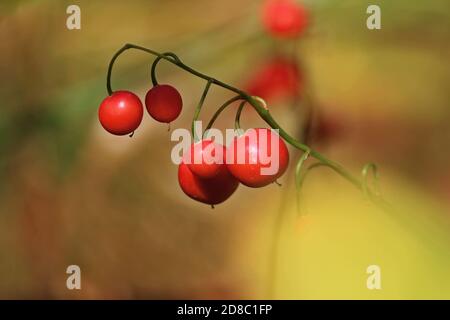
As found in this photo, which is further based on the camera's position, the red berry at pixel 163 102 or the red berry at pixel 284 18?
the red berry at pixel 284 18

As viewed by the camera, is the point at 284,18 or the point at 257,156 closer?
the point at 257,156

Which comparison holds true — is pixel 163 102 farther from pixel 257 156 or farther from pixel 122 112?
pixel 257 156

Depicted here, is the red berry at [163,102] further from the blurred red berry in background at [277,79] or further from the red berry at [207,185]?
the blurred red berry in background at [277,79]

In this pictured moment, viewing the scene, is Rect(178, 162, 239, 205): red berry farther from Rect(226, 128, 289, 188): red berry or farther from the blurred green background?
the blurred green background

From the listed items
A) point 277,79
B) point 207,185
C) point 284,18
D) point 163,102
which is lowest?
point 207,185

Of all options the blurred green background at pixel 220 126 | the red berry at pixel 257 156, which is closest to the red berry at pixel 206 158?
the red berry at pixel 257 156

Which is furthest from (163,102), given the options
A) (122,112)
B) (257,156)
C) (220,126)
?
(220,126)
